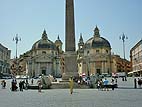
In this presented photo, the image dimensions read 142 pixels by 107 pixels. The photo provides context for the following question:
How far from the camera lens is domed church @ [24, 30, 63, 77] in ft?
326

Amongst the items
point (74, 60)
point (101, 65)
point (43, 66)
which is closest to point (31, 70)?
point (43, 66)

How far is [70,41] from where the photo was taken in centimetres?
2981

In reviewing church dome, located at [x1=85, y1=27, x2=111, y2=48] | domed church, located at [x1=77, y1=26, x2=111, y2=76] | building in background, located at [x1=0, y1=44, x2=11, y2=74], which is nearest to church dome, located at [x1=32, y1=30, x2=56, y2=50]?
building in background, located at [x1=0, y1=44, x2=11, y2=74]

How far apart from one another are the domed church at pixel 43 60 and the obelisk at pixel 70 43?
69502mm

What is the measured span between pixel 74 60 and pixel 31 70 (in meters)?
71.7

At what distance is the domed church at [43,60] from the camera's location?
9950 centimetres

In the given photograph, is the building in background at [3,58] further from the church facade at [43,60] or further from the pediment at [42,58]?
the pediment at [42,58]

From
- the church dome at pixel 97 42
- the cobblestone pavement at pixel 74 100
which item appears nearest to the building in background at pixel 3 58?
the church dome at pixel 97 42

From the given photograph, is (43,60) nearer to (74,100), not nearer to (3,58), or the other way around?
(3,58)

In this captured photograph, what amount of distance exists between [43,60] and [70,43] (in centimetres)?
7118

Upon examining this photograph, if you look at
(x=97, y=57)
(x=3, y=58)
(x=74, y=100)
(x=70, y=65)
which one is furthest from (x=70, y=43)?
(x=3, y=58)

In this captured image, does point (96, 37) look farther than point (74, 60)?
Yes

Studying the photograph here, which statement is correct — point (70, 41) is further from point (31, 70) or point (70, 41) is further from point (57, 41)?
point (57, 41)

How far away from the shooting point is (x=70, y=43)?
98.1ft
